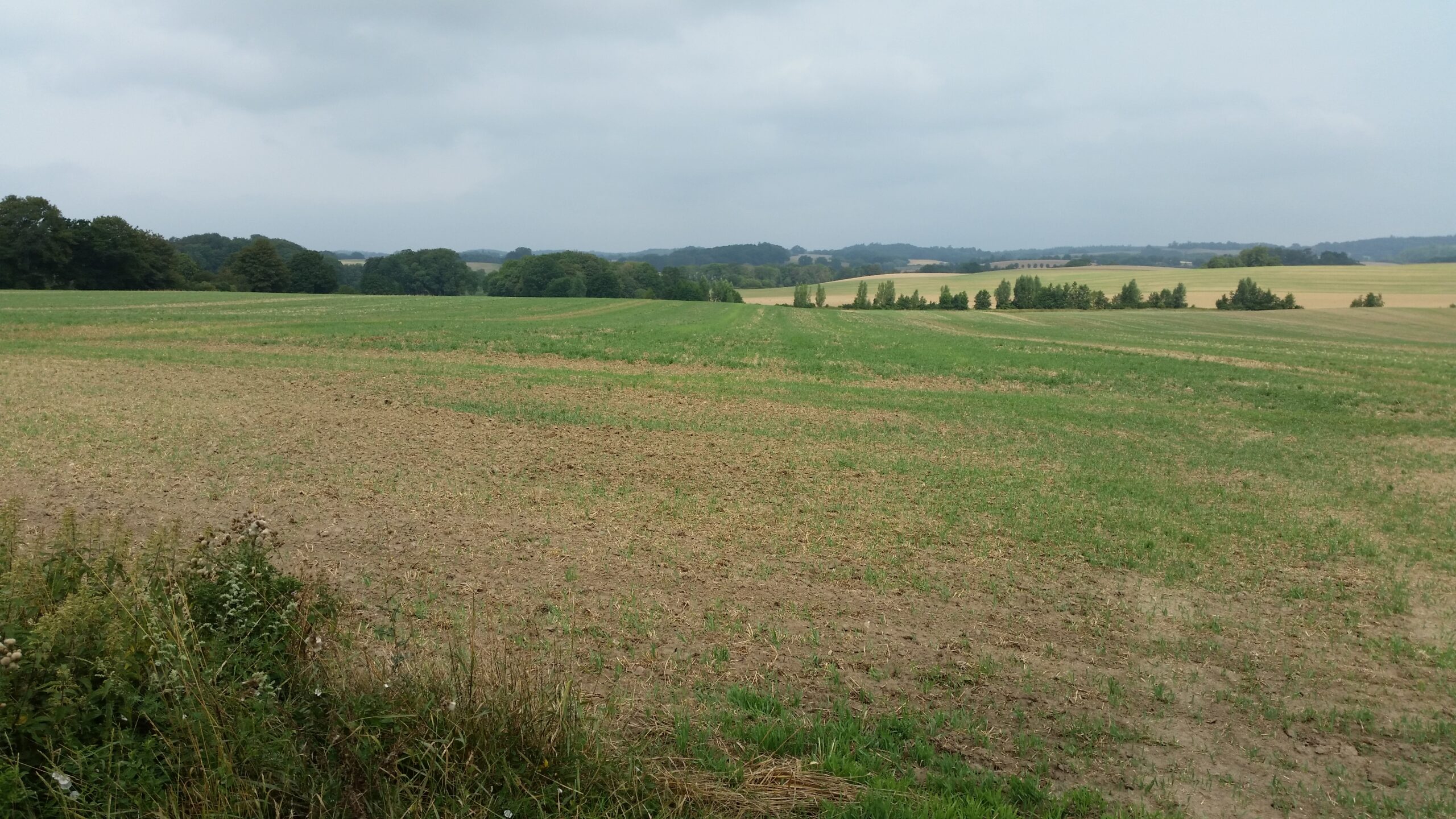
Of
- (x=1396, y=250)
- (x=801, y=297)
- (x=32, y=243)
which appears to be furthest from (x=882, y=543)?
(x=1396, y=250)

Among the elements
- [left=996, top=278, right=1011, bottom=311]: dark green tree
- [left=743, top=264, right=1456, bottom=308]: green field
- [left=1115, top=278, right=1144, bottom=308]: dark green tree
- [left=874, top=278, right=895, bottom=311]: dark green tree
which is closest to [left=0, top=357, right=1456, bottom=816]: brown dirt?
[left=743, top=264, right=1456, bottom=308]: green field

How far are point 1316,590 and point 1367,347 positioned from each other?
144 feet

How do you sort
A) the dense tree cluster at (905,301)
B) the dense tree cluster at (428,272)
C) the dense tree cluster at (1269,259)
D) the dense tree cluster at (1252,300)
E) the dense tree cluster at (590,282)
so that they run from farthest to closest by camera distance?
the dense tree cluster at (1269,259) → the dense tree cluster at (428,272) → the dense tree cluster at (590,282) → the dense tree cluster at (905,301) → the dense tree cluster at (1252,300)

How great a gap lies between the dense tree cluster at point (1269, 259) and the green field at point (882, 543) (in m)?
127

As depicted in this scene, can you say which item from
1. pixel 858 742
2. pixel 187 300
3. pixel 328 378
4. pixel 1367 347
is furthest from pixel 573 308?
pixel 858 742

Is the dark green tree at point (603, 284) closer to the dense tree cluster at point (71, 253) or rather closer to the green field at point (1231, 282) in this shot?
the green field at point (1231, 282)

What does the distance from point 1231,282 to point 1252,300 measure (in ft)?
67.4

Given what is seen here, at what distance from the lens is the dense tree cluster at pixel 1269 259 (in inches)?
5059

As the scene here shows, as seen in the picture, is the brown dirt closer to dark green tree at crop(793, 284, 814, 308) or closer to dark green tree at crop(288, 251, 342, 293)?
dark green tree at crop(793, 284, 814, 308)

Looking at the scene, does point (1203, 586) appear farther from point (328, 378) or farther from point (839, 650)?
point (328, 378)

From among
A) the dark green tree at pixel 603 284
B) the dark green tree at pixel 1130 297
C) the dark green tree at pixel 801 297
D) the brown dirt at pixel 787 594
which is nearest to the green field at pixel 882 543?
the brown dirt at pixel 787 594

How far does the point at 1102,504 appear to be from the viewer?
10.8 meters

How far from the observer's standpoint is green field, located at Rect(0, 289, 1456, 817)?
5.14 m

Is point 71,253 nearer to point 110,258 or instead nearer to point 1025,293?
point 110,258
